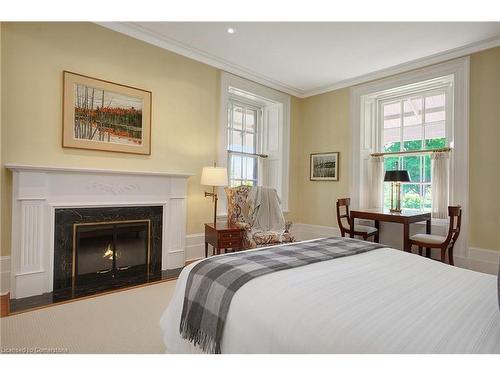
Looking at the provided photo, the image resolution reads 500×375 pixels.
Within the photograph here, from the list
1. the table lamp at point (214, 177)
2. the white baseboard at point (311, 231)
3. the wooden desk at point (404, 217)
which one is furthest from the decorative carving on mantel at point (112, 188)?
the white baseboard at point (311, 231)

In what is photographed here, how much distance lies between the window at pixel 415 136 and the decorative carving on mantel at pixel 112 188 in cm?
374

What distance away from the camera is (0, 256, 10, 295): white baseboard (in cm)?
263

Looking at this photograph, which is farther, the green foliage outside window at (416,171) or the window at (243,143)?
the window at (243,143)

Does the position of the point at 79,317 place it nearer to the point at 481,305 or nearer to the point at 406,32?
the point at 481,305

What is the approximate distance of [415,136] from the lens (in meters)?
4.21

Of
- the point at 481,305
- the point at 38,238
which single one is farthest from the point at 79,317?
the point at 481,305

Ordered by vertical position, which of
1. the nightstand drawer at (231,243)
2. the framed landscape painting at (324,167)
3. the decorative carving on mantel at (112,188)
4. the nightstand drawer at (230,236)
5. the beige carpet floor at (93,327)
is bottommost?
the beige carpet floor at (93,327)

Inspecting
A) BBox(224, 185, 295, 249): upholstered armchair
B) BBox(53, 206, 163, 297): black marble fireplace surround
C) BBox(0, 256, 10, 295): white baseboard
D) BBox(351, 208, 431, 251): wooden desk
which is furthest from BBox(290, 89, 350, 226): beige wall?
BBox(0, 256, 10, 295): white baseboard

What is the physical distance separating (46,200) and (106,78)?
1450 millimetres

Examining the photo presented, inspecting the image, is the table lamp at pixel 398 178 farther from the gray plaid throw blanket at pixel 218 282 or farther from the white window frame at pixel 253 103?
the gray plaid throw blanket at pixel 218 282

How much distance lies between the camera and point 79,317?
7.43 feet

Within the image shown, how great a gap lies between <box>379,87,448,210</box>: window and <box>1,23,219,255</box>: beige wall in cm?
276

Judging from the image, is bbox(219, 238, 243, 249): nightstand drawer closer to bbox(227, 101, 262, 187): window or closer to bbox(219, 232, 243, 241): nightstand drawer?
bbox(219, 232, 243, 241): nightstand drawer

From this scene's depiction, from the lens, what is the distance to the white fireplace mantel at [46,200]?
2.59m
